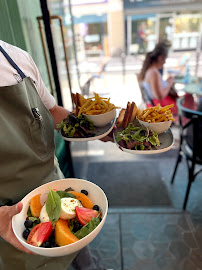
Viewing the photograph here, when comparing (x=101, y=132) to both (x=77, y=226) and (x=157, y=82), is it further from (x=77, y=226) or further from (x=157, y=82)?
(x=157, y=82)

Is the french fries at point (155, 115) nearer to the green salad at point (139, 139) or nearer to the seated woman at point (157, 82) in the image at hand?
the green salad at point (139, 139)

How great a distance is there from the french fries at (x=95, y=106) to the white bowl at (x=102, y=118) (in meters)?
0.02

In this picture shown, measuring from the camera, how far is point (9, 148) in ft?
2.32

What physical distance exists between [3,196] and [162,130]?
69 cm

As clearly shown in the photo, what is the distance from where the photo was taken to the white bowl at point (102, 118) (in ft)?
3.23

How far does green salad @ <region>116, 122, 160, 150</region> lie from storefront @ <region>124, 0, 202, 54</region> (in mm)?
6367

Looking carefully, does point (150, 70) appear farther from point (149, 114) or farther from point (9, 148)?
point (9, 148)

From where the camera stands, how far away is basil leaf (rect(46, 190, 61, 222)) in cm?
60

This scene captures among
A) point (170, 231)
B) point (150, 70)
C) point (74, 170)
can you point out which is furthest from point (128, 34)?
point (170, 231)

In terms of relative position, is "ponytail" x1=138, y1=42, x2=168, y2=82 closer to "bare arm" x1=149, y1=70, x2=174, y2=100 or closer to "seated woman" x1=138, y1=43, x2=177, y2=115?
"seated woman" x1=138, y1=43, x2=177, y2=115

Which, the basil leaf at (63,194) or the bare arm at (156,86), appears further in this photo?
the bare arm at (156,86)

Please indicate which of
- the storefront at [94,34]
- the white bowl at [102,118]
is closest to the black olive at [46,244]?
the white bowl at [102,118]

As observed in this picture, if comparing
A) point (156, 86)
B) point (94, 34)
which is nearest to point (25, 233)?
point (156, 86)

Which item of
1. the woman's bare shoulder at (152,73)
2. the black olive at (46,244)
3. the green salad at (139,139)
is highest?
the green salad at (139,139)
